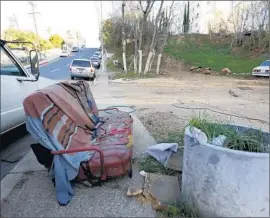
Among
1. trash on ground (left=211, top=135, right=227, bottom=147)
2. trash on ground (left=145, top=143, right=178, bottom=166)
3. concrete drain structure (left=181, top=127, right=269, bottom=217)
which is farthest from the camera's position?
trash on ground (left=145, top=143, right=178, bottom=166)

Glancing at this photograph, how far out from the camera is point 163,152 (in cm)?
407

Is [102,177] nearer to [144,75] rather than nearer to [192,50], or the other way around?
[144,75]

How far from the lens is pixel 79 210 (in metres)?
2.98

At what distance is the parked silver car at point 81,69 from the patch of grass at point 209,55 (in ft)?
37.9

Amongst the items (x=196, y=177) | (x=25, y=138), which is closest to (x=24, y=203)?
(x=196, y=177)

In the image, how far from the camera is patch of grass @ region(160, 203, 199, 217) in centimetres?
283

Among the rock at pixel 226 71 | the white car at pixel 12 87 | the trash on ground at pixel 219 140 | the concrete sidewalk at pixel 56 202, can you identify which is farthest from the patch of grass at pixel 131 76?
the trash on ground at pixel 219 140

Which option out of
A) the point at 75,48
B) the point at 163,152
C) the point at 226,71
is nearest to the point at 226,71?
the point at 226,71

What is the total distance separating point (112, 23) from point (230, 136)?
30.4 m

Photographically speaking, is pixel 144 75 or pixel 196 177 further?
pixel 144 75

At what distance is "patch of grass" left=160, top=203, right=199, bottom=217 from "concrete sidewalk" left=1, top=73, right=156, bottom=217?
144 millimetres

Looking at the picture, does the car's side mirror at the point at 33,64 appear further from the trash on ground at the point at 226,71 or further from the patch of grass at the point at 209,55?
the trash on ground at the point at 226,71

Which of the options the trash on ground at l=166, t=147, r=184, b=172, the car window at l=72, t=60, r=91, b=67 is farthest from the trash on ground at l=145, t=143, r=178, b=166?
the car window at l=72, t=60, r=91, b=67

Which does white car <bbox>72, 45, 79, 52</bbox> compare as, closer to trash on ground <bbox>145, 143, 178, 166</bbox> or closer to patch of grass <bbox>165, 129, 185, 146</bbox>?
patch of grass <bbox>165, 129, 185, 146</bbox>
